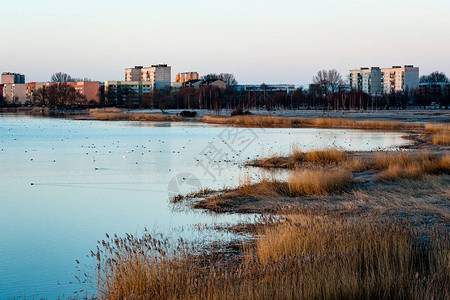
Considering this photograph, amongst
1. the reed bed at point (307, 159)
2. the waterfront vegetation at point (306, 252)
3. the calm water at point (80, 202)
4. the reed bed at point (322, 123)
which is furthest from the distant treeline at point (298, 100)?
the waterfront vegetation at point (306, 252)

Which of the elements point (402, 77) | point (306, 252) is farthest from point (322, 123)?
point (402, 77)

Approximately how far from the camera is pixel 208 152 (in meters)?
29.5

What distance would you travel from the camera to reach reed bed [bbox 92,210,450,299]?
6.05 metres

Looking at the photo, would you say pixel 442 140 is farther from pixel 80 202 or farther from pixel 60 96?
pixel 60 96

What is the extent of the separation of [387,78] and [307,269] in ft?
648

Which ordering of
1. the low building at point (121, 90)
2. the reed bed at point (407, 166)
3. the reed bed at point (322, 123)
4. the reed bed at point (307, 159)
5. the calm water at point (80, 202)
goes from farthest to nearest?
→ 1. the low building at point (121, 90)
2. the reed bed at point (322, 123)
3. the reed bed at point (307, 159)
4. the reed bed at point (407, 166)
5. the calm water at point (80, 202)

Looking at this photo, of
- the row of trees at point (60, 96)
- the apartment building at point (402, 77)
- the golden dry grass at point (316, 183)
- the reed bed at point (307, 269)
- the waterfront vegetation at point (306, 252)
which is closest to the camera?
the reed bed at point (307, 269)

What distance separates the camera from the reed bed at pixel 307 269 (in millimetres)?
6051

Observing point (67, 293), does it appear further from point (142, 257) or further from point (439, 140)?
point (439, 140)

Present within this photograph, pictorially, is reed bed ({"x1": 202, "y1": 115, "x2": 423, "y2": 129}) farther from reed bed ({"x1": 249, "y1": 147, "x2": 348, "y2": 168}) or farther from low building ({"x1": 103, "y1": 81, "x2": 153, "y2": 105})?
low building ({"x1": 103, "y1": 81, "x2": 153, "y2": 105})

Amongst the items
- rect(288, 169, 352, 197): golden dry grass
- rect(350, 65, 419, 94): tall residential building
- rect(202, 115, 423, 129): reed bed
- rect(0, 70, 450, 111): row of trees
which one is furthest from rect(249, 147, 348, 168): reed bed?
rect(350, 65, 419, 94): tall residential building

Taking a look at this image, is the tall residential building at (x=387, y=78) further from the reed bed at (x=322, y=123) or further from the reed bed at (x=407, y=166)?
the reed bed at (x=407, y=166)

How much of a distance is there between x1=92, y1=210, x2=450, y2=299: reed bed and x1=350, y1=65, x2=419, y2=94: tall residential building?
17955cm

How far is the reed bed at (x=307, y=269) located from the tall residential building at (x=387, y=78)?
179550 mm
